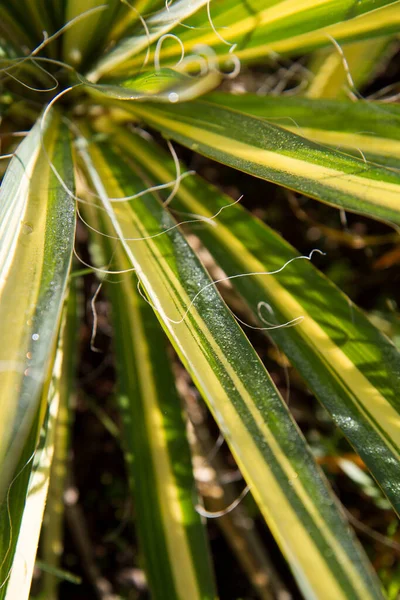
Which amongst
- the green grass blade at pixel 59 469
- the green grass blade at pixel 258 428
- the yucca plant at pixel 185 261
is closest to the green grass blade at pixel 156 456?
the yucca plant at pixel 185 261

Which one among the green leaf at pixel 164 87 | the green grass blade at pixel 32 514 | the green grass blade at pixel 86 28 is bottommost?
the green grass blade at pixel 32 514

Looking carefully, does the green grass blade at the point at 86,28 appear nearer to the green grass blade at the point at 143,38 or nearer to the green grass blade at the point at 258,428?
the green grass blade at the point at 143,38

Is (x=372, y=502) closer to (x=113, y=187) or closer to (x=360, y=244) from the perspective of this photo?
(x=360, y=244)

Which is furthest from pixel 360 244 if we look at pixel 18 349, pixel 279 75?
pixel 18 349

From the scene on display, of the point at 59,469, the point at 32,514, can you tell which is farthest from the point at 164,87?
the point at 59,469

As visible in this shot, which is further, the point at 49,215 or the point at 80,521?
the point at 80,521

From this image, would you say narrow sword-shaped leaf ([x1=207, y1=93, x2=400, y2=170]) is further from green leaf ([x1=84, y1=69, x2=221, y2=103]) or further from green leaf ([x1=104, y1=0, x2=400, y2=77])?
green leaf ([x1=84, y1=69, x2=221, y2=103])
